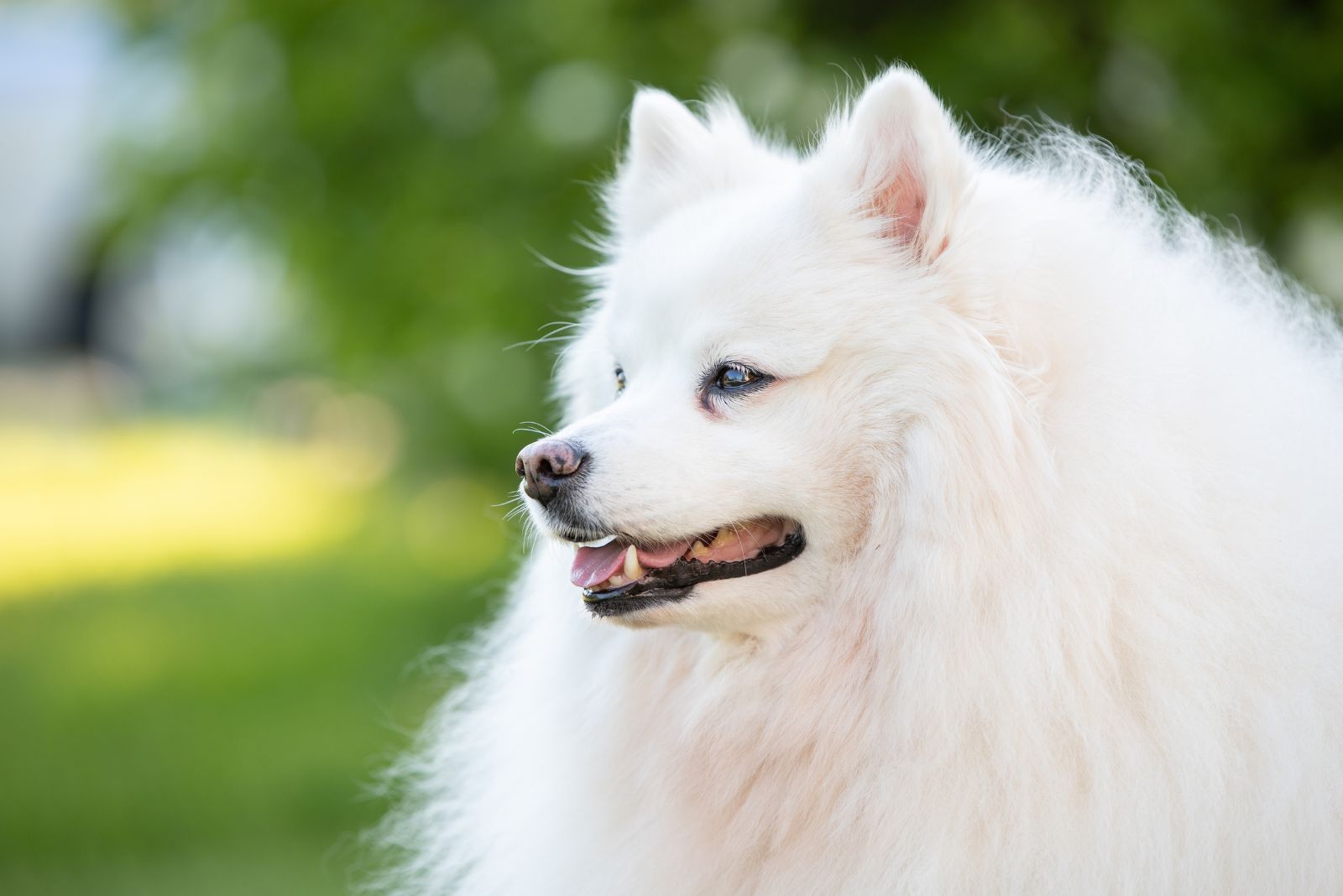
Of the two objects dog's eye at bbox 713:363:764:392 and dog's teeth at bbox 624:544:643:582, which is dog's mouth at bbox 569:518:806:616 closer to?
dog's teeth at bbox 624:544:643:582

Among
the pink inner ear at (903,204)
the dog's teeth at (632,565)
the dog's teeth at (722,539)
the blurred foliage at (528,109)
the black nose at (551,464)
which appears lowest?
the dog's teeth at (632,565)

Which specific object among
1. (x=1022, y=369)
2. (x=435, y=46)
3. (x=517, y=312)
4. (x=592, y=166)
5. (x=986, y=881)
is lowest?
(x=986, y=881)

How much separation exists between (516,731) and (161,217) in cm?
518

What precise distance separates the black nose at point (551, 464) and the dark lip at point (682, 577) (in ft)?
0.83

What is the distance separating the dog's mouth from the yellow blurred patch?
8.38 metres

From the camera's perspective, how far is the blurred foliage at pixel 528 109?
532 centimetres

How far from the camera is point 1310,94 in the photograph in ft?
17.2

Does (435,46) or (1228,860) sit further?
(435,46)

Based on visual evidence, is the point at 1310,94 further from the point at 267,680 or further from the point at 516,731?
the point at 267,680

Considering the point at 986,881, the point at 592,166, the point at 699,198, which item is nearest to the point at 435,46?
the point at 592,166

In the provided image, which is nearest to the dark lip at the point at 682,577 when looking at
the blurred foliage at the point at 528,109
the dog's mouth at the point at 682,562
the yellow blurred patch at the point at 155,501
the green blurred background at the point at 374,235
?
the dog's mouth at the point at 682,562

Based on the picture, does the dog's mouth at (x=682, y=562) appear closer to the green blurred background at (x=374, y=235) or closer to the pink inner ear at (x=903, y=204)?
the pink inner ear at (x=903, y=204)

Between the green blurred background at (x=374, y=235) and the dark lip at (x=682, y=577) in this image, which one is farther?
the green blurred background at (x=374, y=235)

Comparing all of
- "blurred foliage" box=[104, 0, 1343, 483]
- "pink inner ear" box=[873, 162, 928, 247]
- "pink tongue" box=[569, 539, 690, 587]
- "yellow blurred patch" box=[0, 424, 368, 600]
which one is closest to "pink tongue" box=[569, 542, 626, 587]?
"pink tongue" box=[569, 539, 690, 587]
